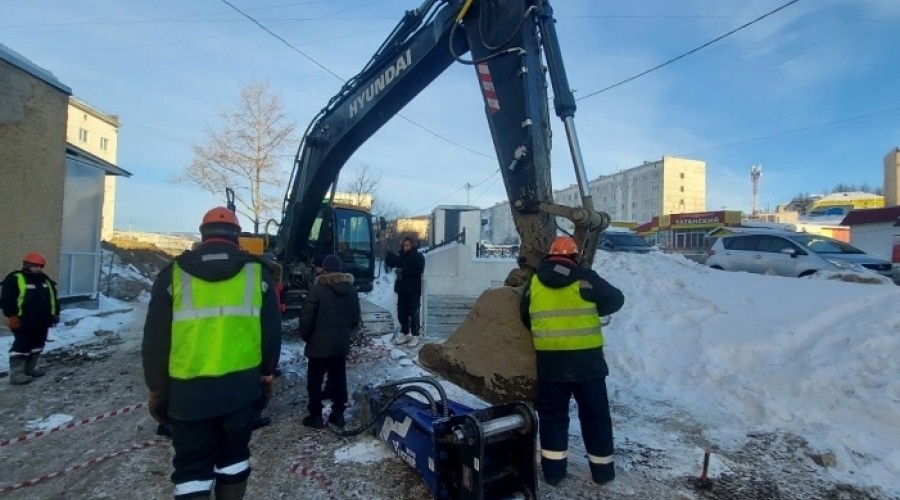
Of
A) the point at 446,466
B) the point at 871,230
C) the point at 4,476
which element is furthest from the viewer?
the point at 871,230

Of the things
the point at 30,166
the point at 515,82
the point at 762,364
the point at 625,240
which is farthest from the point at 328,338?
the point at 625,240

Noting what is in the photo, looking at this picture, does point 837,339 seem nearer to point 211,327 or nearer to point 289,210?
point 211,327

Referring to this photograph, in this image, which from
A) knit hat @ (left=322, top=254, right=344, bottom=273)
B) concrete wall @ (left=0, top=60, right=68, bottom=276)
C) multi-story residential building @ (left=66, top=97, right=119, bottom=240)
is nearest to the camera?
knit hat @ (left=322, top=254, right=344, bottom=273)

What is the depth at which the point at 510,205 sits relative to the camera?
4.66m

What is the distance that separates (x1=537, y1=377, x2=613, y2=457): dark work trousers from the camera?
384 cm

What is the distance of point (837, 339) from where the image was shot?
21.0 ft

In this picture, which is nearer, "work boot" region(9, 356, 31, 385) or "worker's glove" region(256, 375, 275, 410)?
"worker's glove" region(256, 375, 275, 410)

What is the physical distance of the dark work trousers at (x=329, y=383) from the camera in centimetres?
497

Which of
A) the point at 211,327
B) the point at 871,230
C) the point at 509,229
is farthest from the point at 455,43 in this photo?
the point at 509,229

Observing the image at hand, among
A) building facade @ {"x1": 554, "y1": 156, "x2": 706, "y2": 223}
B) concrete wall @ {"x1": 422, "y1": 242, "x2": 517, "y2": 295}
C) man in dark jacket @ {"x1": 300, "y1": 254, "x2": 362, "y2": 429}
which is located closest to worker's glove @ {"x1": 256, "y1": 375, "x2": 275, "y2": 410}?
man in dark jacket @ {"x1": 300, "y1": 254, "x2": 362, "y2": 429}

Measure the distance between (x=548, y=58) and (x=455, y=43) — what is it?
1207 millimetres

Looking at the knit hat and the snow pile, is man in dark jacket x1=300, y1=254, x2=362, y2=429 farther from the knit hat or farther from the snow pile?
the snow pile

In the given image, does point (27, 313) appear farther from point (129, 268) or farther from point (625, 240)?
point (129, 268)

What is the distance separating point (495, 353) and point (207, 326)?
2426mm
